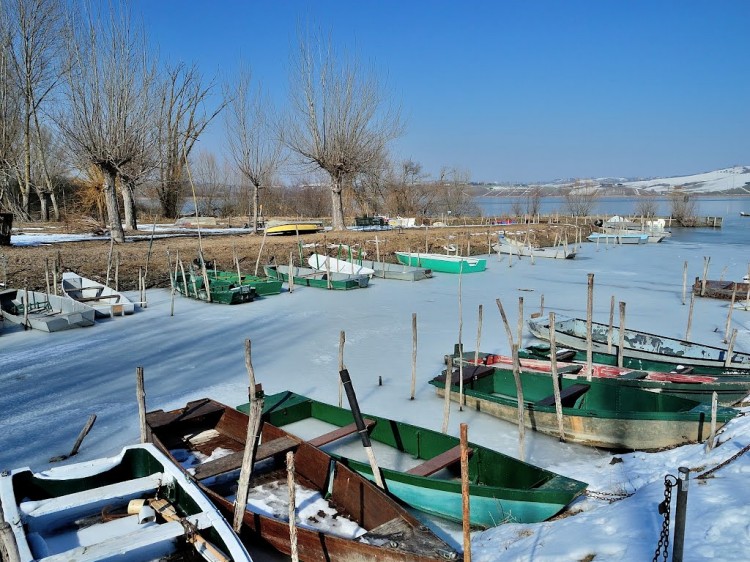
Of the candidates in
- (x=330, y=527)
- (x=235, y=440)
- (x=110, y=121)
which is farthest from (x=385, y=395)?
(x=110, y=121)

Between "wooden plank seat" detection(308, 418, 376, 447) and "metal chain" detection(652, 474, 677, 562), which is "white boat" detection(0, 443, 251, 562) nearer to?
"wooden plank seat" detection(308, 418, 376, 447)

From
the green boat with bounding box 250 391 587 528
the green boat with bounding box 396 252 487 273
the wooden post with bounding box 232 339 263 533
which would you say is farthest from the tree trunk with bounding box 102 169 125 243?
the wooden post with bounding box 232 339 263 533

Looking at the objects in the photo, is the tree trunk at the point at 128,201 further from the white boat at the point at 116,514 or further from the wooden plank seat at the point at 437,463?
the wooden plank seat at the point at 437,463

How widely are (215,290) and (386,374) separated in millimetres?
8920

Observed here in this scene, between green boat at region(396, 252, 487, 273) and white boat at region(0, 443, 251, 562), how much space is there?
60.0 feet

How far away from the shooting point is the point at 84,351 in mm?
11922

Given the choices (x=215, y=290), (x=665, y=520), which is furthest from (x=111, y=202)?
(x=665, y=520)

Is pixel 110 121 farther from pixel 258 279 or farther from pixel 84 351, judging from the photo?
pixel 84 351

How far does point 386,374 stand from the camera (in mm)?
10312

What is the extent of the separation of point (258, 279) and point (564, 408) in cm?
1367

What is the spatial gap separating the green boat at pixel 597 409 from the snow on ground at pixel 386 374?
218 mm

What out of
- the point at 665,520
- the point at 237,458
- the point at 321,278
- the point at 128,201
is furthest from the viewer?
the point at 128,201

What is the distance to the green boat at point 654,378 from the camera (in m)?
7.86

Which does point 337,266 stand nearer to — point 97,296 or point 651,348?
point 97,296
